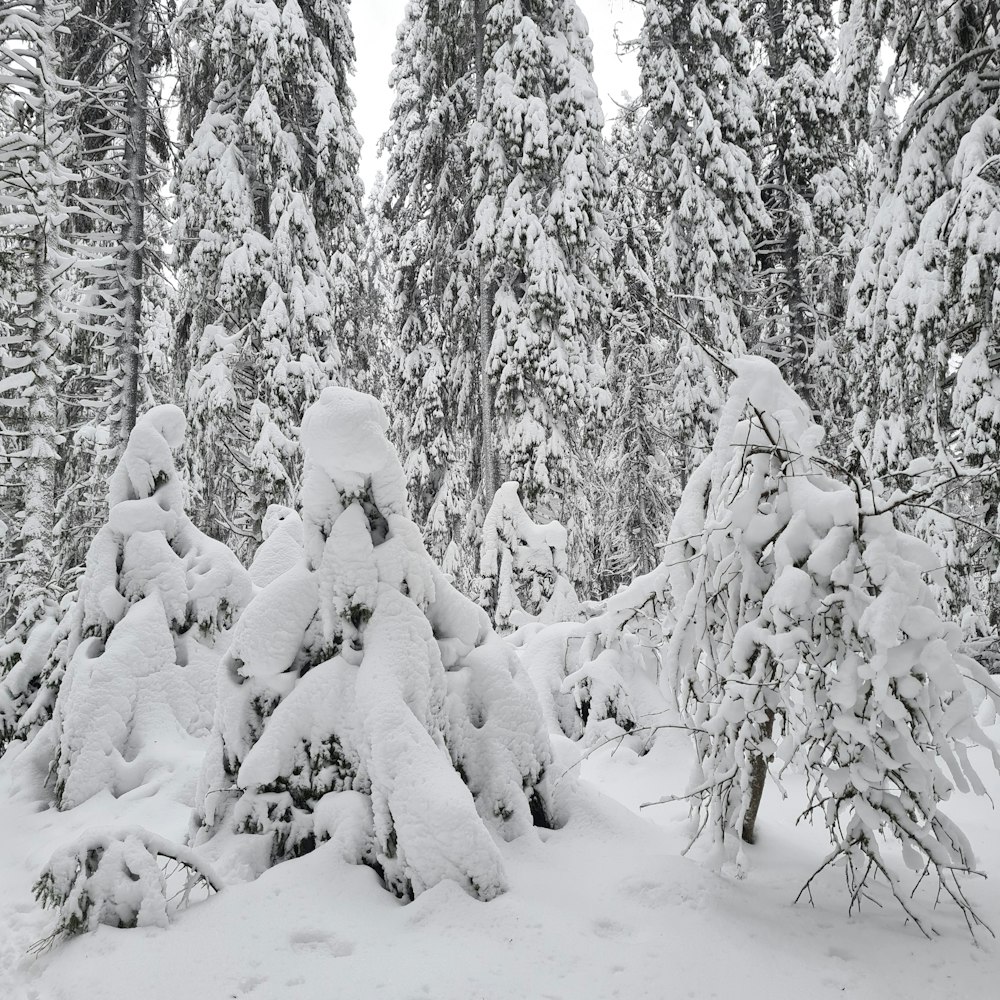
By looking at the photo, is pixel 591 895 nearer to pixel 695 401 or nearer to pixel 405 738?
pixel 405 738

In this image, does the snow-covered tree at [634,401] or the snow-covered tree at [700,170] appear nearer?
the snow-covered tree at [700,170]

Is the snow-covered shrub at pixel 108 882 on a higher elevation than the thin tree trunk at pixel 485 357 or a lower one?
lower

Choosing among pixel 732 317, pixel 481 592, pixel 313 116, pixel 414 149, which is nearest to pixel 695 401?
pixel 732 317

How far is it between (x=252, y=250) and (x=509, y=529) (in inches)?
264

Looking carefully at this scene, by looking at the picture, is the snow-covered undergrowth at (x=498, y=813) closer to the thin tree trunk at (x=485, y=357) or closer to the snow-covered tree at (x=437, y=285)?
the thin tree trunk at (x=485, y=357)

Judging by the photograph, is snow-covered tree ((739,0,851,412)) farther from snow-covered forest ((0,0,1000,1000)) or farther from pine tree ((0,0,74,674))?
pine tree ((0,0,74,674))

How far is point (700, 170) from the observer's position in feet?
48.6

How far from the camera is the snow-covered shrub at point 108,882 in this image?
113 inches

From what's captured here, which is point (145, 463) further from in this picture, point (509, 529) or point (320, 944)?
point (509, 529)

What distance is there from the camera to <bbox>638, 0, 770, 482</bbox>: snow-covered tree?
46.6ft

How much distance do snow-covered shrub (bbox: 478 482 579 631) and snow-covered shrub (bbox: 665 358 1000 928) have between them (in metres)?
6.71

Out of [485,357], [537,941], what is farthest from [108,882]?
[485,357]

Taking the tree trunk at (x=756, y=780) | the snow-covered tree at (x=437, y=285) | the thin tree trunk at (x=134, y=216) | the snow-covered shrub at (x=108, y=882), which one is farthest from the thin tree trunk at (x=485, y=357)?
the snow-covered shrub at (x=108, y=882)

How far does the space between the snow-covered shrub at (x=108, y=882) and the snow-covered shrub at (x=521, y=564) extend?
7.25m
